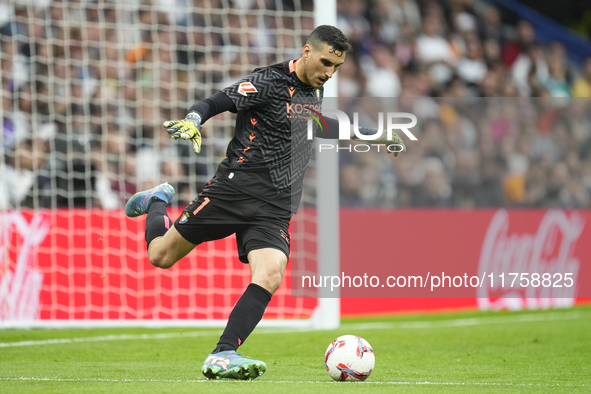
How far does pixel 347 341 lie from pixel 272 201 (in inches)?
37.6

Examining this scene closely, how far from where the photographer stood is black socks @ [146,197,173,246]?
5.52m

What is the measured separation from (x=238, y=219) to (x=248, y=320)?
2.20 feet

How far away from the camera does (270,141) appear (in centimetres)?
504

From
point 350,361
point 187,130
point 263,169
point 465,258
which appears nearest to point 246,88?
point 263,169

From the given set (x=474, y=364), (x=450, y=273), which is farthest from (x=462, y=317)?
(x=474, y=364)

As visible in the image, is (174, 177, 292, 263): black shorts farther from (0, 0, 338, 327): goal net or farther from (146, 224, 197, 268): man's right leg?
(0, 0, 338, 327): goal net

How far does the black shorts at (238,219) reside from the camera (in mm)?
4910

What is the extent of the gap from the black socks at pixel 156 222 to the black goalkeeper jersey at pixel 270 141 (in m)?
0.70

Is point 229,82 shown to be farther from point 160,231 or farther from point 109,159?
point 160,231

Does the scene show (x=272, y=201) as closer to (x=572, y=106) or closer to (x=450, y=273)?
(x=450, y=273)

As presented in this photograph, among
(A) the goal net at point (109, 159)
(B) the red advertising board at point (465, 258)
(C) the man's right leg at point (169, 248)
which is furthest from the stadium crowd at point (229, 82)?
(C) the man's right leg at point (169, 248)

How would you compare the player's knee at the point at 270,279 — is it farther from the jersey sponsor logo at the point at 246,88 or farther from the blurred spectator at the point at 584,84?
the blurred spectator at the point at 584,84

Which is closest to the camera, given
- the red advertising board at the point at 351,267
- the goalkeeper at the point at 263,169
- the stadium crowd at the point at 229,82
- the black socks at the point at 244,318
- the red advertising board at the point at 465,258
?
the black socks at the point at 244,318

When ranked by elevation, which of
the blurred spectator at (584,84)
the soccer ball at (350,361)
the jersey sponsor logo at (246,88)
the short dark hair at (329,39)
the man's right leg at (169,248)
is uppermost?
the blurred spectator at (584,84)
